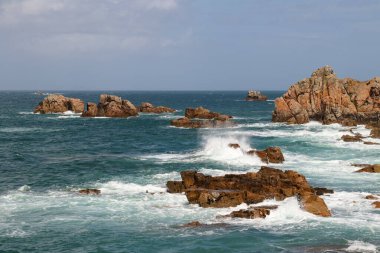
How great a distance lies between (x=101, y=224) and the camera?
35.0 meters

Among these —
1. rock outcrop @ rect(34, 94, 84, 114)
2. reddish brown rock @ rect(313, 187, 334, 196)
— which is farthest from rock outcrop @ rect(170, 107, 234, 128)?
reddish brown rock @ rect(313, 187, 334, 196)

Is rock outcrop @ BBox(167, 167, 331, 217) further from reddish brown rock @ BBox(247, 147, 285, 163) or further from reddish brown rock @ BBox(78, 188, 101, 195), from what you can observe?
reddish brown rock @ BBox(247, 147, 285, 163)

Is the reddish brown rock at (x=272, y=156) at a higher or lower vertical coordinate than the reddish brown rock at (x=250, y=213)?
higher

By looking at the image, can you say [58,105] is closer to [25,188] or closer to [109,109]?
[109,109]

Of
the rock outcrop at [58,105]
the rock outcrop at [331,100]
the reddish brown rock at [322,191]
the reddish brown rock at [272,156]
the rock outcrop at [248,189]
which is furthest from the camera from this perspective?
the rock outcrop at [58,105]

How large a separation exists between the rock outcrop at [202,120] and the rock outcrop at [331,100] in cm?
1390

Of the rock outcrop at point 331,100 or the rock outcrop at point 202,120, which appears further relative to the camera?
the rock outcrop at point 202,120

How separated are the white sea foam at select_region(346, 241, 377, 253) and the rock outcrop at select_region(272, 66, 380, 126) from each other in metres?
71.5

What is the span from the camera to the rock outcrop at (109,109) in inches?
5300

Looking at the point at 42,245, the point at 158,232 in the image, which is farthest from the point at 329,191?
the point at 42,245

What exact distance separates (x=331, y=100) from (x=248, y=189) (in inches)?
2695

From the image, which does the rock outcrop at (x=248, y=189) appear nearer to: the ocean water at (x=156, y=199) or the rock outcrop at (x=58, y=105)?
the ocean water at (x=156, y=199)

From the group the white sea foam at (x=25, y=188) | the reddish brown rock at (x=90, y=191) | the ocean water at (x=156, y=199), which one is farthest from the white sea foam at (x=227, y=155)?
the white sea foam at (x=25, y=188)

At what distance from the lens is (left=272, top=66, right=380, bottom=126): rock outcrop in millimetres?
102812
